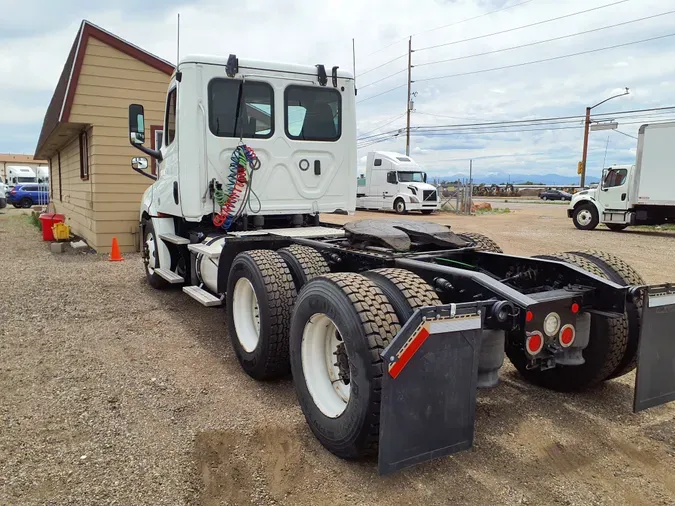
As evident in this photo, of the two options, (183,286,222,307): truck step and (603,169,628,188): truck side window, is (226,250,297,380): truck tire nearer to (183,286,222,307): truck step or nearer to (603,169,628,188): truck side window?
(183,286,222,307): truck step

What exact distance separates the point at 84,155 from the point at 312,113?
849 cm

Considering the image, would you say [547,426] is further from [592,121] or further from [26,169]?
[26,169]

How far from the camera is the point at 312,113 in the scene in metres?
6.57

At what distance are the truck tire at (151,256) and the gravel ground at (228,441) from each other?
2.01 meters

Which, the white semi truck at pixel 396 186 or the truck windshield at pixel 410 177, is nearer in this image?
the white semi truck at pixel 396 186

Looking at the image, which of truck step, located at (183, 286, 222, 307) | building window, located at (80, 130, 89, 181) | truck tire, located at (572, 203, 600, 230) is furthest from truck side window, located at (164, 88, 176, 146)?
truck tire, located at (572, 203, 600, 230)

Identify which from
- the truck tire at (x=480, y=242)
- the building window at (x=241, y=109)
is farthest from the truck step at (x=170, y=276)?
the truck tire at (x=480, y=242)

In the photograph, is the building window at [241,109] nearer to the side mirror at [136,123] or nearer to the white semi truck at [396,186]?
the side mirror at [136,123]

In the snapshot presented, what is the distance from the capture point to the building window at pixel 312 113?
21.0ft

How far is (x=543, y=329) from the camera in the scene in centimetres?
309

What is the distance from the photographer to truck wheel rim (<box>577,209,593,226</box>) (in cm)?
1944

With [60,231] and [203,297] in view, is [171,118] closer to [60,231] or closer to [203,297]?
[203,297]

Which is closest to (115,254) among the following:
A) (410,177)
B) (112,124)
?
(112,124)

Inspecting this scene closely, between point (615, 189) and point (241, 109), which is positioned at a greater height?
point (241, 109)
